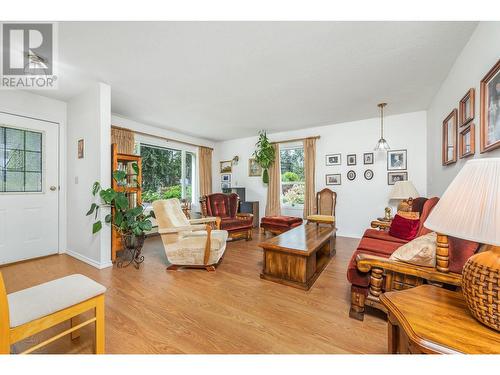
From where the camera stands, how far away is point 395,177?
13.2 ft

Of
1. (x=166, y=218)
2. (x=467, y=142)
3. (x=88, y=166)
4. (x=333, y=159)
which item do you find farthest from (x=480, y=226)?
(x=333, y=159)

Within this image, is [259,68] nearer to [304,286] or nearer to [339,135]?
[304,286]

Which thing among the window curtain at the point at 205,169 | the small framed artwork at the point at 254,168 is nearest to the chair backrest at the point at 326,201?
the small framed artwork at the point at 254,168

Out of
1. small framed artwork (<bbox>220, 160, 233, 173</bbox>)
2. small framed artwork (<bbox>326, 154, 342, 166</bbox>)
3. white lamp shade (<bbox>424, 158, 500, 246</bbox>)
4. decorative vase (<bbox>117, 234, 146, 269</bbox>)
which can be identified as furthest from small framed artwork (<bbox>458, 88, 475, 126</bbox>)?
small framed artwork (<bbox>220, 160, 233, 173</bbox>)

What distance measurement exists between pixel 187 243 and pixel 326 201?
3101 mm

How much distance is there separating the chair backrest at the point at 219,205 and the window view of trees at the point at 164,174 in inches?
46.5

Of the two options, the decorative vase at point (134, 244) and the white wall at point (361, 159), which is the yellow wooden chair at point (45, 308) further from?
the white wall at point (361, 159)

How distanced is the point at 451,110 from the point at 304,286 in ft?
8.77

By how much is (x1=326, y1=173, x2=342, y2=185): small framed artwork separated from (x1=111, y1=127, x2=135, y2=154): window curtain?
4.11 metres

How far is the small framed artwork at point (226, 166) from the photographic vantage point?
6.00m

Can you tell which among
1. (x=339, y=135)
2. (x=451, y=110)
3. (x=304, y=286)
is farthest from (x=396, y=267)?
(x=339, y=135)

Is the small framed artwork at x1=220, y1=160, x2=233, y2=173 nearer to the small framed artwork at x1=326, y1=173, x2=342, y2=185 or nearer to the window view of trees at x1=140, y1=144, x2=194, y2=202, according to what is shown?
the window view of trees at x1=140, y1=144, x2=194, y2=202

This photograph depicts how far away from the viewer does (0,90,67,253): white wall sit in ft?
9.40

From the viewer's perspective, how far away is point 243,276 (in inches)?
96.6
